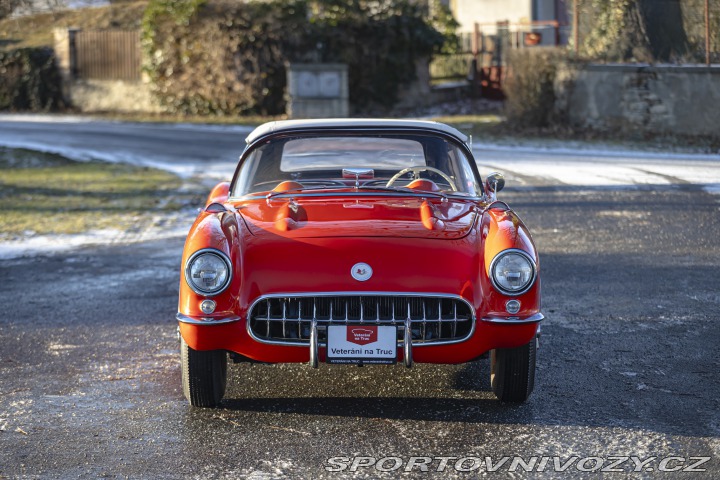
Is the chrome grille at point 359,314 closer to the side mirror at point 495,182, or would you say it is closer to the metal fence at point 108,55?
the side mirror at point 495,182

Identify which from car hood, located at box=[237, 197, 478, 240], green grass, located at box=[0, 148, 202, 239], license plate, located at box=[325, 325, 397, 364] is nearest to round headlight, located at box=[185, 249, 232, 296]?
car hood, located at box=[237, 197, 478, 240]

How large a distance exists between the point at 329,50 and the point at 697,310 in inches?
742

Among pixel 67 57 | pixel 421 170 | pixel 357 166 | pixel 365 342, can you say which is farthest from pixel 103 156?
pixel 365 342

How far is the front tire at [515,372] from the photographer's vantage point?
198 inches

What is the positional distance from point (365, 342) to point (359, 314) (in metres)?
0.15

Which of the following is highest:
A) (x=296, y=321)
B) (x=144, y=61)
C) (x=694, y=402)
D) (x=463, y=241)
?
(x=144, y=61)

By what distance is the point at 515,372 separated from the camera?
502 centimetres

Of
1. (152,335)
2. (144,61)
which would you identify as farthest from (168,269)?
(144,61)

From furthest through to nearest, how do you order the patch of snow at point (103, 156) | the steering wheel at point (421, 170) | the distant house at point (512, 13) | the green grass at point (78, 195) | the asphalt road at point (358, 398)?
the distant house at point (512, 13) → the patch of snow at point (103, 156) → the green grass at point (78, 195) → the steering wheel at point (421, 170) → the asphalt road at point (358, 398)

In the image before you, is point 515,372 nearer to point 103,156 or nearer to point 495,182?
point 495,182

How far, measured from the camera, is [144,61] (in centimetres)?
2725

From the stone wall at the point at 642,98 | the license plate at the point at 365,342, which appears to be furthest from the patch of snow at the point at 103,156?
the license plate at the point at 365,342

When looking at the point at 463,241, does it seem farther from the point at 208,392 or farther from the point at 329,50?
the point at 329,50

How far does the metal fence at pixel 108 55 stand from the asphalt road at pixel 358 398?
20494 mm
